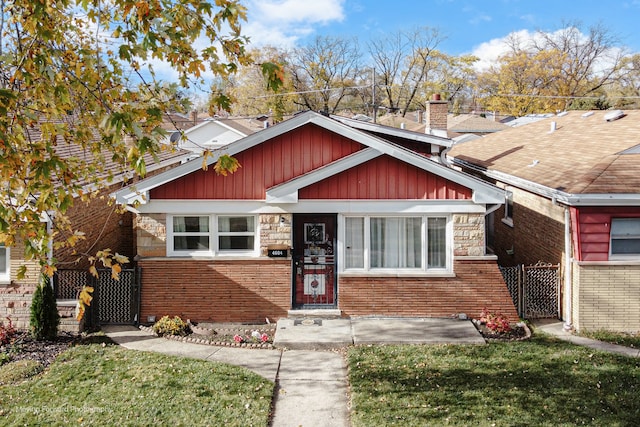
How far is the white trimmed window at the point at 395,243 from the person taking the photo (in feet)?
43.5

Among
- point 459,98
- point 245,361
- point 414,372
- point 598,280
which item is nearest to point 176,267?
point 245,361

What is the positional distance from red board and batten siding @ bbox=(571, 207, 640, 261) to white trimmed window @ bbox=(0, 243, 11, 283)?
12.3 meters

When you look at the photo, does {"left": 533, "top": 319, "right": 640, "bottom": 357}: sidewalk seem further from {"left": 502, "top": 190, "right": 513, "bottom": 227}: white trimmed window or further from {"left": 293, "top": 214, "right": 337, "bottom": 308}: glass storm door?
{"left": 502, "top": 190, "right": 513, "bottom": 227}: white trimmed window

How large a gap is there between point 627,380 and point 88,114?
935 cm

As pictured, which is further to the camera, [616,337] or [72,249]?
[72,249]

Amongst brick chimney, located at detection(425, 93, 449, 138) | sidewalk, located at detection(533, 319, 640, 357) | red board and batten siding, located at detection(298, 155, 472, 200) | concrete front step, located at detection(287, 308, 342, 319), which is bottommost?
sidewalk, located at detection(533, 319, 640, 357)

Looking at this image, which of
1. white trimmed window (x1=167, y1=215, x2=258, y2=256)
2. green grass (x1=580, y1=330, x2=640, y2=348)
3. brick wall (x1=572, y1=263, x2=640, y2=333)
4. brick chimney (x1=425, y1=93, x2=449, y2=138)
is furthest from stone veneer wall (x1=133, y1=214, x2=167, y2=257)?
brick chimney (x1=425, y1=93, x2=449, y2=138)

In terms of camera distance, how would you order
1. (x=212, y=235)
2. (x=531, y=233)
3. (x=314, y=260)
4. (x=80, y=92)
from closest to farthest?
(x=80, y=92) < (x=212, y=235) < (x=314, y=260) < (x=531, y=233)

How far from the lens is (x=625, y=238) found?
12.4 metres

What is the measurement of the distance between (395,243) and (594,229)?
14.0ft

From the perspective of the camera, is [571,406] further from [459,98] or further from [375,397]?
[459,98]

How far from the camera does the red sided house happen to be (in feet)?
42.7

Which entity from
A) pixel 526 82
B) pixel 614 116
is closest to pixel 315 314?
pixel 614 116

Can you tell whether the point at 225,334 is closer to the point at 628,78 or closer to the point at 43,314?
the point at 43,314
